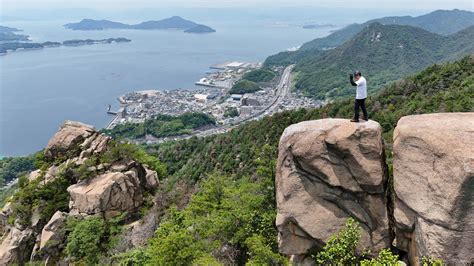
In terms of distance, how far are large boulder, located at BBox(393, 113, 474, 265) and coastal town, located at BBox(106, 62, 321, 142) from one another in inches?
2915

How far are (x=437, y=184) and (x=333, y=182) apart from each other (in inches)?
90.5

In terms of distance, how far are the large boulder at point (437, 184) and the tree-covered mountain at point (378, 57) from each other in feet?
345

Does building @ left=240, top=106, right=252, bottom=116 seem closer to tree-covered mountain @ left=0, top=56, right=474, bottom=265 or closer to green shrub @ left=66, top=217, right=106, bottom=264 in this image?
tree-covered mountain @ left=0, top=56, right=474, bottom=265

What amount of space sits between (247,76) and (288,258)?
130 metres

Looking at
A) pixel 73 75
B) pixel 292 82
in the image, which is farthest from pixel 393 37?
pixel 73 75

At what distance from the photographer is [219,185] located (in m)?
14.8

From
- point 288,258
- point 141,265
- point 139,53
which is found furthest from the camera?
point 139,53

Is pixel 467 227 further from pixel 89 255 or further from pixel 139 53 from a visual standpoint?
pixel 139 53

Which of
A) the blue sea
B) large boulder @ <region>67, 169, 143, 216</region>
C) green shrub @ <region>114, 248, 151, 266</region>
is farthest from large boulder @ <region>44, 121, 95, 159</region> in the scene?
the blue sea

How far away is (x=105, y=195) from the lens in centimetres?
1619

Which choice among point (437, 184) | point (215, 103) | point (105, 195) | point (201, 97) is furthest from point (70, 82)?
point (437, 184)

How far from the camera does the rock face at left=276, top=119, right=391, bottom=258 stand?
9.08 meters

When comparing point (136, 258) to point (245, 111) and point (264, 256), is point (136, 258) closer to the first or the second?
point (264, 256)

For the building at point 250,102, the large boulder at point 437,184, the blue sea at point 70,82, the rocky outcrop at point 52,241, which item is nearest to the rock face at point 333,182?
the large boulder at point 437,184
